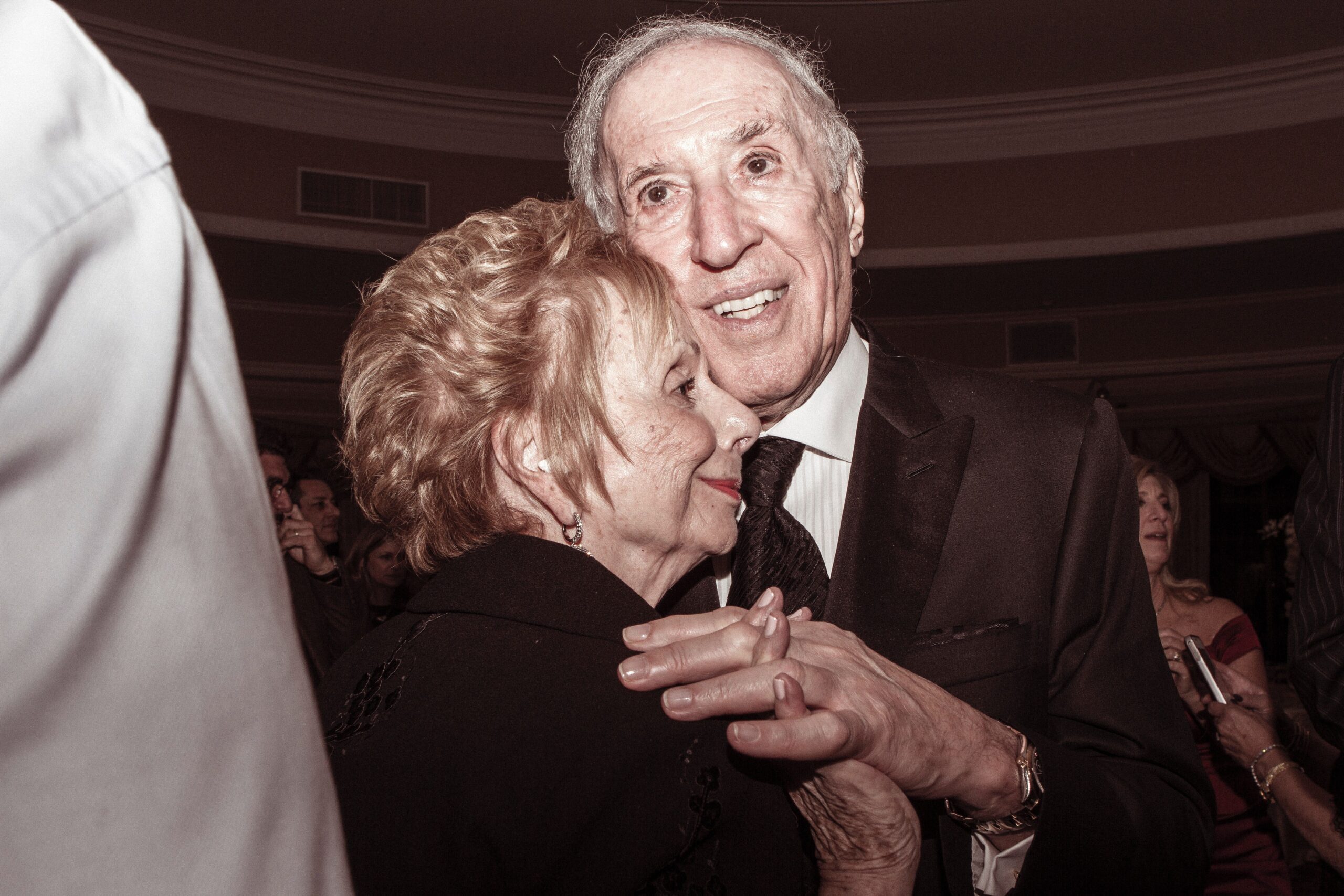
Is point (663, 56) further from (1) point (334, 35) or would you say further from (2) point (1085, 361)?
(2) point (1085, 361)

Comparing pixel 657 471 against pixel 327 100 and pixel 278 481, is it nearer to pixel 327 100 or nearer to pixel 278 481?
pixel 278 481

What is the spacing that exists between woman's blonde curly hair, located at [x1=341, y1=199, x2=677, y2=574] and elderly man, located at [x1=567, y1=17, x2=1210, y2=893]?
20 cm

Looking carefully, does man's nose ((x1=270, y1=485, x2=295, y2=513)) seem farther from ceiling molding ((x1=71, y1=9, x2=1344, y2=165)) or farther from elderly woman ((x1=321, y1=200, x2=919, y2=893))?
ceiling molding ((x1=71, y1=9, x2=1344, y2=165))

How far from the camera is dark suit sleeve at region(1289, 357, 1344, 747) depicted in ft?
4.64

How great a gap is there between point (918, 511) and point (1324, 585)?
535 mm

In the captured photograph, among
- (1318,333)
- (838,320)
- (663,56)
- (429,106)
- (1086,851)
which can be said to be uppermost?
(429,106)

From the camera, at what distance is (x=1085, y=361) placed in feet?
33.6

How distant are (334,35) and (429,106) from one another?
3.32ft

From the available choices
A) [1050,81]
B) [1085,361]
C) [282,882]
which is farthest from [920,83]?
[282,882]

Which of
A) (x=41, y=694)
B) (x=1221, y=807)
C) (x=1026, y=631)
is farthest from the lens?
(x=1221, y=807)

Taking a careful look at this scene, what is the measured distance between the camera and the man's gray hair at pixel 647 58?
67.3 inches

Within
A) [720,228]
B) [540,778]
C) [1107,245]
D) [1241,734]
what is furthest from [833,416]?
[1107,245]

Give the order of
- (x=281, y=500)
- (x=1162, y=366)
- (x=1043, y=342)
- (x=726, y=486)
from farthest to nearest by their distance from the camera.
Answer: (x=1043, y=342) → (x=1162, y=366) → (x=281, y=500) → (x=726, y=486)

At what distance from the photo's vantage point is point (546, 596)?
3.90 ft
